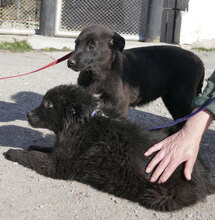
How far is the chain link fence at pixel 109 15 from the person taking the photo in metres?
9.66

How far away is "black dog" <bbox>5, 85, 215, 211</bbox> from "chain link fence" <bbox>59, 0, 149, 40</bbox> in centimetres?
671

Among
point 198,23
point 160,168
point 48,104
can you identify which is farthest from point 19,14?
point 160,168

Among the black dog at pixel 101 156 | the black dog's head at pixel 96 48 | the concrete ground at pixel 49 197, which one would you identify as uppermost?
the black dog's head at pixel 96 48

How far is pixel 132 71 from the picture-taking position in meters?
4.46

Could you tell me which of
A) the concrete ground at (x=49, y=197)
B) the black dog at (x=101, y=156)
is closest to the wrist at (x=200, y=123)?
the black dog at (x=101, y=156)

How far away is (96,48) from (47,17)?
4.84 meters

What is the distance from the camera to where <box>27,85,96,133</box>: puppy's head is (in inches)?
120

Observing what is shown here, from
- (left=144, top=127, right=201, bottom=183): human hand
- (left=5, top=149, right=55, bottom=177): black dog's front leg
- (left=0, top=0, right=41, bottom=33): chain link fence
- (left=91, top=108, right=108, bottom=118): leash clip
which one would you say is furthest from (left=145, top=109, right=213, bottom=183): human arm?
(left=0, top=0, right=41, bottom=33): chain link fence

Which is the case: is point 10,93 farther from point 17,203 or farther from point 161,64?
point 17,203

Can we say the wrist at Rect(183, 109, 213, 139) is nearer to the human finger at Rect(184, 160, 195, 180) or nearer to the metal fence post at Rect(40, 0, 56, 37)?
the human finger at Rect(184, 160, 195, 180)

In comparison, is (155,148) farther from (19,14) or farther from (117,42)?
(19,14)

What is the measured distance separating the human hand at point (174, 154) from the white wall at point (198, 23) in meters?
8.25

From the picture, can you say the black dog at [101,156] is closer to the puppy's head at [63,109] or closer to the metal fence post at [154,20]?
the puppy's head at [63,109]

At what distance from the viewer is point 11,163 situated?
327 cm
